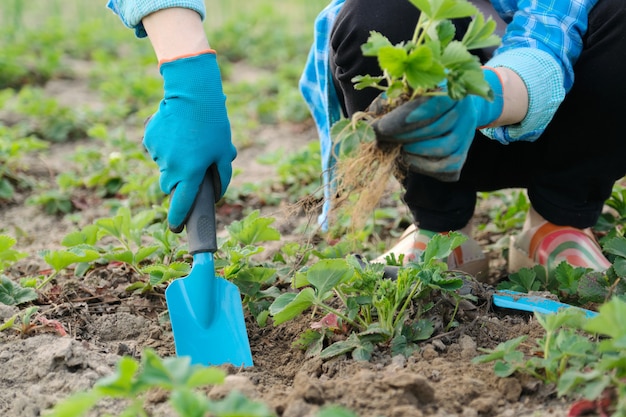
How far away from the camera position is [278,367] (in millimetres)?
1686

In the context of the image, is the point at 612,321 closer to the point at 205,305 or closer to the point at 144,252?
the point at 205,305

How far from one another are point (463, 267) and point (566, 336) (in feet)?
2.72

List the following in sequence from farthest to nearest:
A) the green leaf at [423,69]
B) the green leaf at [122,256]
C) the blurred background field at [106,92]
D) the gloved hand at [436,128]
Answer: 1. the blurred background field at [106,92]
2. the green leaf at [122,256]
3. the gloved hand at [436,128]
4. the green leaf at [423,69]

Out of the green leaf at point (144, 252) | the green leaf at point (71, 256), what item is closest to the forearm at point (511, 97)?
the green leaf at point (144, 252)

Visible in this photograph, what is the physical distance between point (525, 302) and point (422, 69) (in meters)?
0.66

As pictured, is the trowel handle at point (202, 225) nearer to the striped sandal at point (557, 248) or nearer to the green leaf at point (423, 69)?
the green leaf at point (423, 69)

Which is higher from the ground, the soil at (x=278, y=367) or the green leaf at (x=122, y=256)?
the green leaf at (x=122, y=256)

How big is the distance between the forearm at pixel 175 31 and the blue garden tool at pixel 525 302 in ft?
2.94

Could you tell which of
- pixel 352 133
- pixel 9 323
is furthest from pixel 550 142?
pixel 9 323

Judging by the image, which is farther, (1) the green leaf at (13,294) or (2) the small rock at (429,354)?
(1) the green leaf at (13,294)

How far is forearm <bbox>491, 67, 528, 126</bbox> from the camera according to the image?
5.46ft

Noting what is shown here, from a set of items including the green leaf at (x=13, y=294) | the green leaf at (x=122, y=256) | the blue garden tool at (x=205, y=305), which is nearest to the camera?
the blue garden tool at (x=205, y=305)

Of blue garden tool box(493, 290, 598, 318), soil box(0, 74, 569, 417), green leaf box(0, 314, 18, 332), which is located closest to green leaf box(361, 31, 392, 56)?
soil box(0, 74, 569, 417)

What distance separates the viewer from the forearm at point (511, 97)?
1.66 m
